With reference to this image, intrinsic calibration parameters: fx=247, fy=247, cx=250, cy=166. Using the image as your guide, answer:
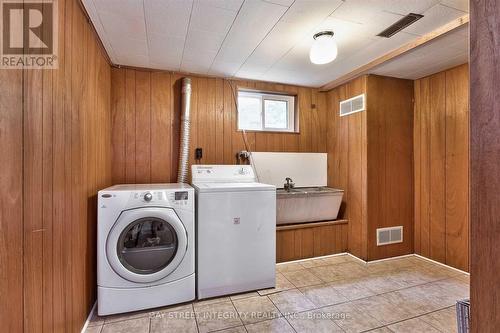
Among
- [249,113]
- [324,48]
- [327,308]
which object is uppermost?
[324,48]

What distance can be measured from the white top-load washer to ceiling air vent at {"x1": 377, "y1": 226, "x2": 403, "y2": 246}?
1425 mm

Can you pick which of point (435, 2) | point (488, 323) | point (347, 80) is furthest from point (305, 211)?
point (488, 323)

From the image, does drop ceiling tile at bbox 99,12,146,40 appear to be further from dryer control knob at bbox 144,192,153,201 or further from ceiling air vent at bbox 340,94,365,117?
ceiling air vent at bbox 340,94,365,117

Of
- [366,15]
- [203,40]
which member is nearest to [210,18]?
[203,40]

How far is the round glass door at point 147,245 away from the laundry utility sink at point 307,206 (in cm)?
123

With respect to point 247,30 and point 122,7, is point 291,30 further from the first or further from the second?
point 122,7

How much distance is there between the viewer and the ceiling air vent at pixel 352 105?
9.36ft

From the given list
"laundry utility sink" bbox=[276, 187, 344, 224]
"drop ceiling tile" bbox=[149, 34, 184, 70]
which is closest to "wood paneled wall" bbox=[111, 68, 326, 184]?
"drop ceiling tile" bbox=[149, 34, 184, 70]

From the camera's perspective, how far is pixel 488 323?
1.89 feet

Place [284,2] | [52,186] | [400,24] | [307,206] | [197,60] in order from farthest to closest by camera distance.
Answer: [307,206], [197,60], [400,24], [284,2], [52,186]

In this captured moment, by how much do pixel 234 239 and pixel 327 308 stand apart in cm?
91

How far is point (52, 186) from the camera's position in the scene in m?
1.21

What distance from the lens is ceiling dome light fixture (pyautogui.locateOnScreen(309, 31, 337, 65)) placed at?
1928mm

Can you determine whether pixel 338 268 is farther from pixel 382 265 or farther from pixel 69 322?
pixel 69 322
